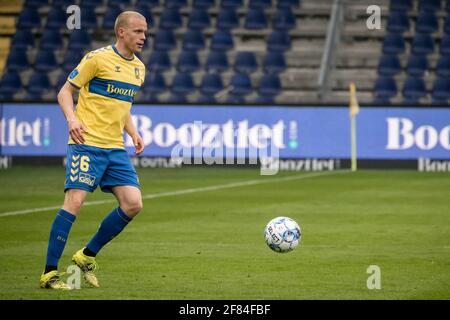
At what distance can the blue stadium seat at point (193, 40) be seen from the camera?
31.9 meters

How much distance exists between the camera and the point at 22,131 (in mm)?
27438

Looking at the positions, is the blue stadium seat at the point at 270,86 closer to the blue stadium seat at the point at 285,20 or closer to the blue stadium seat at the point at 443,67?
the blue stadium seat at the point at 285,20

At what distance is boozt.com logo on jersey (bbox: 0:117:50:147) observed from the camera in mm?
27391

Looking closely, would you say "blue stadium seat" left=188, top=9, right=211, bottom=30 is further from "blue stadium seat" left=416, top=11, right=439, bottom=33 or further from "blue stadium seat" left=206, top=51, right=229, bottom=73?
"blue stadium seat" left=416, top=11, right=439, bottom=33

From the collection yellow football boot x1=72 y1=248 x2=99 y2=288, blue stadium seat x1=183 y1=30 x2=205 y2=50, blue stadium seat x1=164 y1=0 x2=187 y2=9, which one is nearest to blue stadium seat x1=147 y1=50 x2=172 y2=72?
blue stadium seat x1=183 y1=30 x2=205 y2=50

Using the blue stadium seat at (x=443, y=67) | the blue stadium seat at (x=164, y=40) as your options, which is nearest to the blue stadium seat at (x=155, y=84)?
the blue stadium seat at (x=164, y=40)

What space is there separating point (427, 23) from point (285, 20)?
3.86 meters

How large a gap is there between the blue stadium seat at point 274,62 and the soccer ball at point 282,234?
20.3 metres

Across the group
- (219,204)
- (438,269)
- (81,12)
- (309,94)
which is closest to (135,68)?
(438,269)

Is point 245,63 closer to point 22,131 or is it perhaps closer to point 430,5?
point 430,5

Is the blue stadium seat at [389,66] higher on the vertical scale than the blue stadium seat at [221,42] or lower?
lower

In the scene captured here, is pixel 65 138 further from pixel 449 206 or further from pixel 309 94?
pixel 449 206

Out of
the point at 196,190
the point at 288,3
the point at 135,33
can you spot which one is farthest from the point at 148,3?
the point at 135,33

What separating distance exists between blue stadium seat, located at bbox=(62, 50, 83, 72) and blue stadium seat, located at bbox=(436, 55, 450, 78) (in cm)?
959
